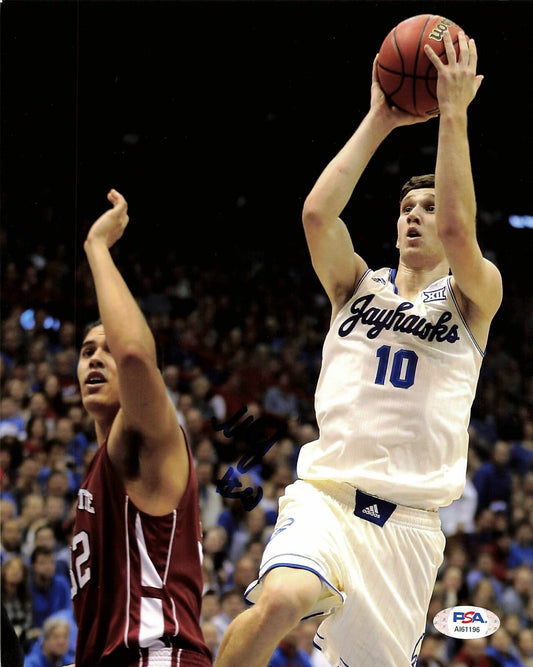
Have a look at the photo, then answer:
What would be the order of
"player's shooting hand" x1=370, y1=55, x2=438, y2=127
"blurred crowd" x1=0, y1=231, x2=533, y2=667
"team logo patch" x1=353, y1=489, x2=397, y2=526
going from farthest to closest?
"blurred crowd" x1=0, y1=231, x2=533, y2=667 < "player's shooting hand" x1=370, y1=55, x2=438, y2=127 < "team logo patch" x1=353, y1=489, x2=397, y2=526

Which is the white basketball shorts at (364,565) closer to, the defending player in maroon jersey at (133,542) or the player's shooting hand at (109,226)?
the defending player in maroon jersey at (133,542)

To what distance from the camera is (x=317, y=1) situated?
5238 mm

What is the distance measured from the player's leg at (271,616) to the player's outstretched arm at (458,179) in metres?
1.23

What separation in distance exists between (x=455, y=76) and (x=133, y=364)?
1.93 m

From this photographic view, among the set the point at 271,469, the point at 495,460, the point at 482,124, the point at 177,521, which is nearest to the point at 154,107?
the point at 482,124

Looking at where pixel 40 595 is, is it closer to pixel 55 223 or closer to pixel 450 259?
pixel 55 223

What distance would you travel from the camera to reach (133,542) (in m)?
2.68

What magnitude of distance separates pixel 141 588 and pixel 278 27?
3.44 meters

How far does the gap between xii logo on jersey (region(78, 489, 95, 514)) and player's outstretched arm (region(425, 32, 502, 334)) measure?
1.64m

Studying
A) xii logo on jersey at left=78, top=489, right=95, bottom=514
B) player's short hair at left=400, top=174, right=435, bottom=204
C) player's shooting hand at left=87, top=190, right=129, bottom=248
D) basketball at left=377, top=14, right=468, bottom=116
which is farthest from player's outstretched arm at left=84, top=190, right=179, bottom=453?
player's short hair at left=400, top=174, right=435, bottom=204

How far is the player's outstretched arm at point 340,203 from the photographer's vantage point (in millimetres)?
3865

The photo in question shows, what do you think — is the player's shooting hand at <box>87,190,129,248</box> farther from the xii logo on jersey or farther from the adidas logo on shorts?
the adidas logo on shorts

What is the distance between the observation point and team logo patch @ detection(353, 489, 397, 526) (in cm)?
→ 372
